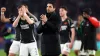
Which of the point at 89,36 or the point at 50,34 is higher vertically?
the point at 50,34

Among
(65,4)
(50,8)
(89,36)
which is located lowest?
(89,36)

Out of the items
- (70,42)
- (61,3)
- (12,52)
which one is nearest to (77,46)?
(70,42)

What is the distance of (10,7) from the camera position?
26.0 m

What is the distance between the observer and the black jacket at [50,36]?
10.2 metres

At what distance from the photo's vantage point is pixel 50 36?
1026 centimetres

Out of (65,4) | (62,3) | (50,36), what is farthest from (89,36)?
(65,4)

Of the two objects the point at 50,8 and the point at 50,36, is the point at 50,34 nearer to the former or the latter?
the point at 50,36

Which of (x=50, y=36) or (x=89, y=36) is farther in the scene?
(x=89, y=36)

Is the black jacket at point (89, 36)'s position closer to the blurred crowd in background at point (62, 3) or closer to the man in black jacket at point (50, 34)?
the man in black jacket at point (50, 34)

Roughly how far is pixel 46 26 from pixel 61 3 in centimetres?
1643

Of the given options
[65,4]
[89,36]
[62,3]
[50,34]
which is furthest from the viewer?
[65,4]

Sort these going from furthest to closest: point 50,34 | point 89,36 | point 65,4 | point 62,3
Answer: point 65,4 → point 62,3 → point 89,36 → point 50,34

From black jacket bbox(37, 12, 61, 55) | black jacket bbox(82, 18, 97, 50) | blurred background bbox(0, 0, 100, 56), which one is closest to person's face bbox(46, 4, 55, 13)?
black jacket bbox(37, 12, 61, 55)

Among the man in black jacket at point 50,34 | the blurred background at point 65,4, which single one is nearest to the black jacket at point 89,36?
the man in black jacket at point 50,34
